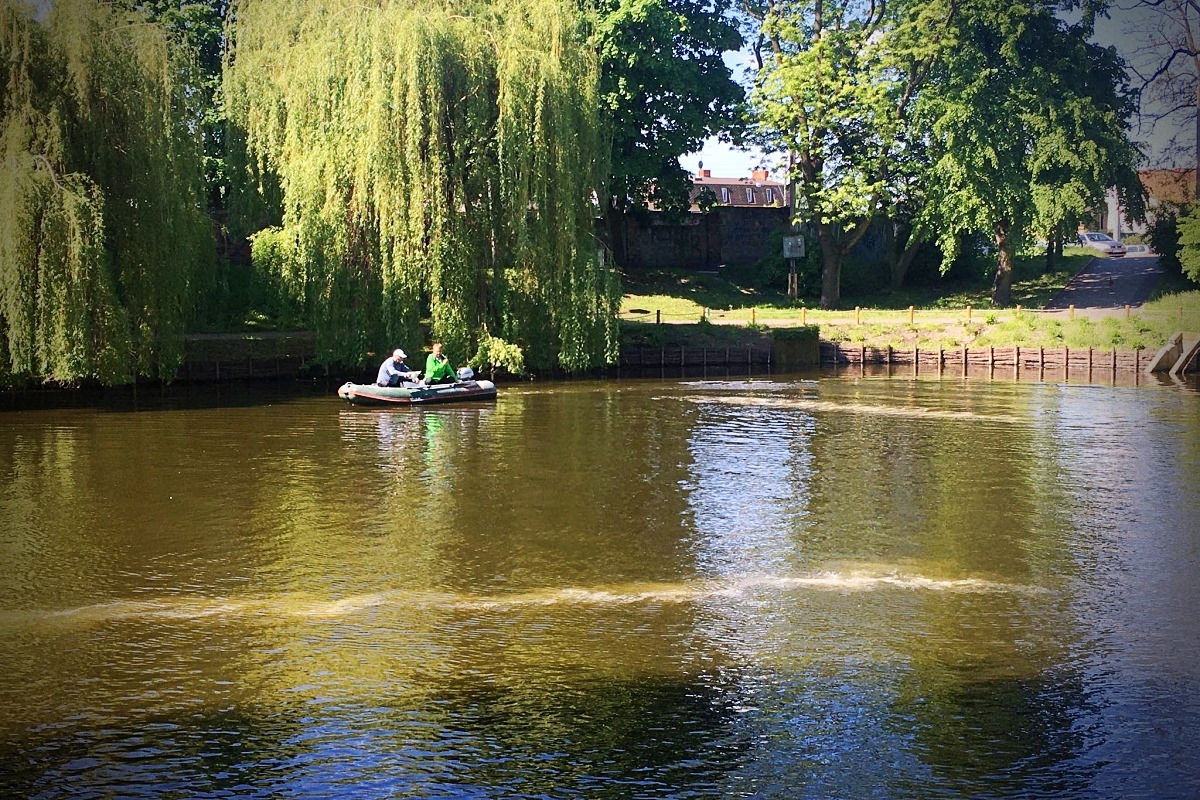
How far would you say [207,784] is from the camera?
898 cm

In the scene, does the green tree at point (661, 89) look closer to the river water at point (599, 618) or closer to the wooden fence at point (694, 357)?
the wooden fence at point (694, 357)

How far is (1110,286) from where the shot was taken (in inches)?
2103

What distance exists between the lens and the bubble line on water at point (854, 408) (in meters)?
29.2

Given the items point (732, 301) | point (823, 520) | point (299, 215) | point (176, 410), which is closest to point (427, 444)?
point (176, 410)

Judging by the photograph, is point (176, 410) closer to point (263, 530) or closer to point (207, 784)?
point (263, 530)

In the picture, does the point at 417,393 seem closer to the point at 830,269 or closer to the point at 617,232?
the point at 617,232

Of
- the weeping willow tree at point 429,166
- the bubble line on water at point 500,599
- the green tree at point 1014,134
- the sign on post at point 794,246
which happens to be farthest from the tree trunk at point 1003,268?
the bubble line on water at point 500,599

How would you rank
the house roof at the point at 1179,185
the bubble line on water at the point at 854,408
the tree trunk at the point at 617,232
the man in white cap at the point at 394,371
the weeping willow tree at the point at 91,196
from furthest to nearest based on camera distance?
1. the house roof at the point at 1179,185
2. the tree trunk at the point at 617,232
3. the man in white cap at the point at 394,371
4. the bubble line on water at the point at 854,408
5. the weeping willow tree at the point at 91,196

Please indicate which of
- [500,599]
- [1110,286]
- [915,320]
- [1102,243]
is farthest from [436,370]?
[1102,243]

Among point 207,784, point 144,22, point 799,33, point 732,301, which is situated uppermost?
point 799,33

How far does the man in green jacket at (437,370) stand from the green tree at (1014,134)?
24.1m

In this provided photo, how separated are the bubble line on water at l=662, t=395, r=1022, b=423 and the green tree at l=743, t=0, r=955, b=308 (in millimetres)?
18722

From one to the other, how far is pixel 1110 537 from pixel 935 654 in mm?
5929

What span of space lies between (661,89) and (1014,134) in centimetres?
1337
